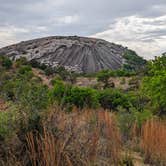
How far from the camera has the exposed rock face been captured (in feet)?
258

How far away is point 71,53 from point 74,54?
756 millimetres

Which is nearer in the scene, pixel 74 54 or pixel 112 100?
pixel 112 100

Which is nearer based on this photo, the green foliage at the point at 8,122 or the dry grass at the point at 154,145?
the green foliage at the point at 8,122

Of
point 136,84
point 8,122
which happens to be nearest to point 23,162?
point 8,122

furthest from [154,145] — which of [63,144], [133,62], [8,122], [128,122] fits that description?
[133,62]

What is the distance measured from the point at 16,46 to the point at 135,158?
8448 cm

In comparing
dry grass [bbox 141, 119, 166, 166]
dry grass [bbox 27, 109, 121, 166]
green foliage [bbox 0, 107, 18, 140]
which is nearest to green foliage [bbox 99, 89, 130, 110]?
dry grass [bbox 141, 119, 166, 166]

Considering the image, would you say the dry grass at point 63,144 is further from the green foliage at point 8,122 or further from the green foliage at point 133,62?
the green foliage at point 133,62

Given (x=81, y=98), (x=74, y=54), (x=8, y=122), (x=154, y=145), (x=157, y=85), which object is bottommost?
(x=74, y=54)

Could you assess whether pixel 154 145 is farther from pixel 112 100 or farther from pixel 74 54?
pixel 74 54

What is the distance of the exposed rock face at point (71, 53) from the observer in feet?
258

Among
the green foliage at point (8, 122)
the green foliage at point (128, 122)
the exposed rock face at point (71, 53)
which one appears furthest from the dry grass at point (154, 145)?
the exposed rock face at point (71, 53)

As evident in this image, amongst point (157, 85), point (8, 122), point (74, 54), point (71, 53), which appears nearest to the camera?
point (8, 122)

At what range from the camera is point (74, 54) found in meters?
83.4
